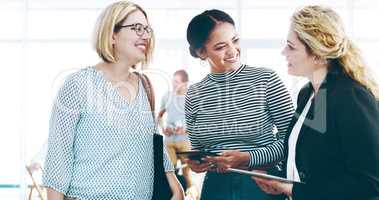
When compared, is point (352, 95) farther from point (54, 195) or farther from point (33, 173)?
point (33, 173)

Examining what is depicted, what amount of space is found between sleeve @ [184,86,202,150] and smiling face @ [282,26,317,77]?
1.59 ft

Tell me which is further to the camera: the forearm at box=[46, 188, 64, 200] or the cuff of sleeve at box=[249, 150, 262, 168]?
the cuff of sleeve at box=[249, 150, 262, 168]

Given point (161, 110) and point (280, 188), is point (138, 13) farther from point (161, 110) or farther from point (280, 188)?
point (280, 188)

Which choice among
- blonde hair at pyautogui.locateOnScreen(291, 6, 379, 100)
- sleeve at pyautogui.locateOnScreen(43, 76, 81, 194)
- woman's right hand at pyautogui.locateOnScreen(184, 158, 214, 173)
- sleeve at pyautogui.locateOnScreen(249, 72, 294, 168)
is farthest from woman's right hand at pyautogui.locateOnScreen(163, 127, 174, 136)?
blonde hair at pyautogui.locateOnScreen(291, 6, 379, 100)

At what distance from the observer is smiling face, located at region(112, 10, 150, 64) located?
1.88 m

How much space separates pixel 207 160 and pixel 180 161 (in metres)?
0.12

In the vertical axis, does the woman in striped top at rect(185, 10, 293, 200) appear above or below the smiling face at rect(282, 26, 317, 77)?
below

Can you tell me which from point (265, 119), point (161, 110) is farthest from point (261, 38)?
point (161, 110)

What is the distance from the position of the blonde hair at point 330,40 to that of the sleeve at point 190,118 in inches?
25.0

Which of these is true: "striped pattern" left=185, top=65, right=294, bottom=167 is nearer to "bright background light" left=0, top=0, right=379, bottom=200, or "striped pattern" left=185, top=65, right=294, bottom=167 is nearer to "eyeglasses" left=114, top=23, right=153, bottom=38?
"bright background light" left=0, top=0, right=379, bottom=200

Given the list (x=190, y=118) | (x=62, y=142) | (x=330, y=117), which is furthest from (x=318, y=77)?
(x=62, y=142)

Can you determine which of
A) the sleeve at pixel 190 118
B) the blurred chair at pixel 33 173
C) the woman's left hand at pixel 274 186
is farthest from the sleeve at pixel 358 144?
the blurred chair at pixel 33 173

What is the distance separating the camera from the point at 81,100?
5.74 feet

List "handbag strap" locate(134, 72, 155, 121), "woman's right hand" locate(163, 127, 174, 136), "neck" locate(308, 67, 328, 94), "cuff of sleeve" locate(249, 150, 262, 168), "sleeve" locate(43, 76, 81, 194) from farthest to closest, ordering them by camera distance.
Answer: "woman's right hand" locate(163, 127, 174, 136) → "cuff of sleeve" locate(249, 150, 262, 168) → "handbag strap" locate(134, 72, 155, 121) → "neck" locate(308, 67, 328, 94) → "sleeve" locate(43, 76, 81, 194)
